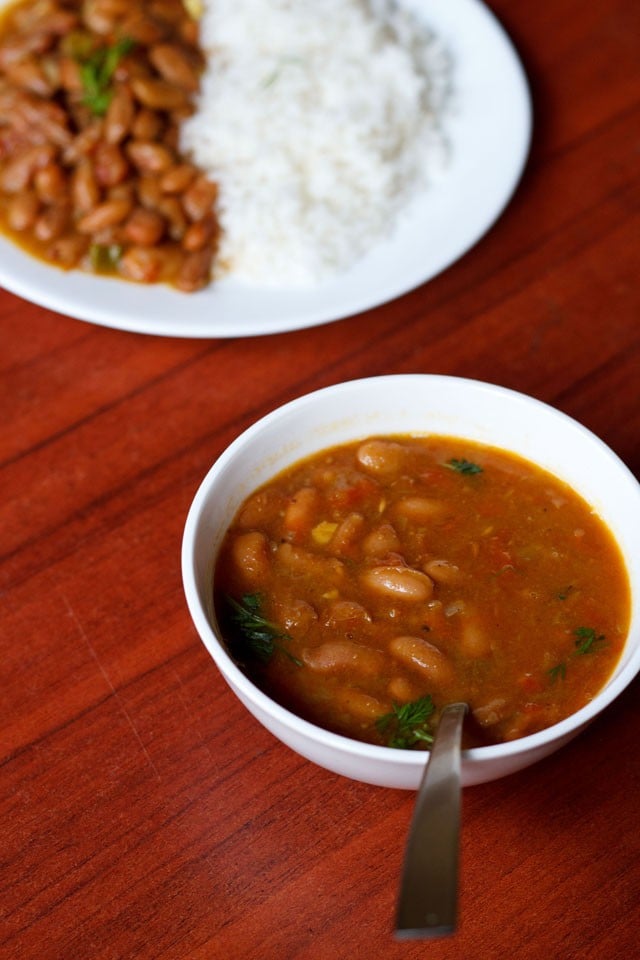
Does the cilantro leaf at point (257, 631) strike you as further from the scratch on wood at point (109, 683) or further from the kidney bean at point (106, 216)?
the kidney bean at point (106, 216)

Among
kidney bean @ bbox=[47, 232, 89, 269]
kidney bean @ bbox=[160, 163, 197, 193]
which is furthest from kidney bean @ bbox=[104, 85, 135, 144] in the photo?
kidney bean @ bbox=[47, 232, 89, 269]

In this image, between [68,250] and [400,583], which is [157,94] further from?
[400,583]

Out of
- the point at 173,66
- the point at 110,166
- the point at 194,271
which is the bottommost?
the point at 194,271

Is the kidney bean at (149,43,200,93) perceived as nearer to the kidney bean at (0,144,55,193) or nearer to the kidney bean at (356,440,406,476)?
the kidney bean at (0,144,55,193)

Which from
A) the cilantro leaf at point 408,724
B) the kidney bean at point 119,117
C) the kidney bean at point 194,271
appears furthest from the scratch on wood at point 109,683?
the kidney bean at point 119,117

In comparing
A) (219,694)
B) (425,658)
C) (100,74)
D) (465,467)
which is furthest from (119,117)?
(425,658)
